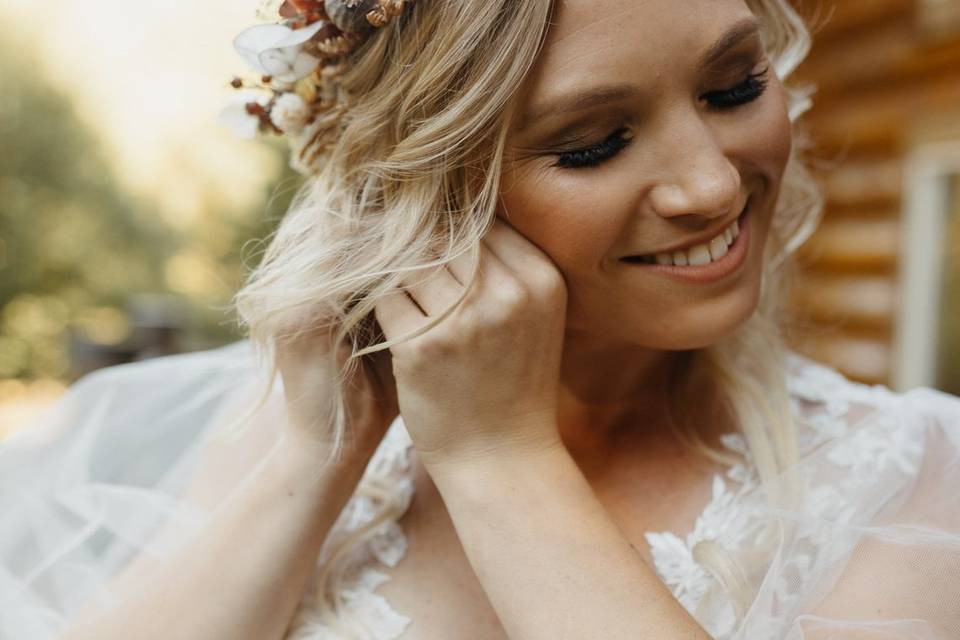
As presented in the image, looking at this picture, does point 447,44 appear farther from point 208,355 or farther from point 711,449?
point 208,355

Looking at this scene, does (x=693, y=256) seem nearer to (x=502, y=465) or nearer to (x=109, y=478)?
(x=502, y=465)

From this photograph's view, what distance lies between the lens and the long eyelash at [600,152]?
4.04ft

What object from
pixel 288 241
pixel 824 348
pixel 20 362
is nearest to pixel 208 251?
pixel 20 362

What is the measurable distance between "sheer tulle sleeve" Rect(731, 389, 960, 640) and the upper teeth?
0.38 meters

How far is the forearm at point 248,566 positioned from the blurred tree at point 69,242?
28.3 feet

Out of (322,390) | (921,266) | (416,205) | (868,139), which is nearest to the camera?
(416,205)

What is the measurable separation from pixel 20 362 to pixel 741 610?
10600 mm

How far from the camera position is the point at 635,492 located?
1511mm

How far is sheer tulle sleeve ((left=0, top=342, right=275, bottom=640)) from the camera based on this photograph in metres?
1.66

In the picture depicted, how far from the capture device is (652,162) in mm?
1224

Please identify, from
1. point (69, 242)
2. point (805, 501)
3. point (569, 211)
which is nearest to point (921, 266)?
point (805, 501)

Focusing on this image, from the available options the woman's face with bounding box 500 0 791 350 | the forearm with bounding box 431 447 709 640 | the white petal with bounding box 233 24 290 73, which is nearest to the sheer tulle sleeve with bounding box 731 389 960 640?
the forearm with bounding box 431 447 709 640

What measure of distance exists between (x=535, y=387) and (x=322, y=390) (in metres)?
0.40

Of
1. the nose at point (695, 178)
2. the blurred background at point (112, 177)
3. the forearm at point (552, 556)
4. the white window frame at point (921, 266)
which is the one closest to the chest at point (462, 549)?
the forearm at point (552, 556)
